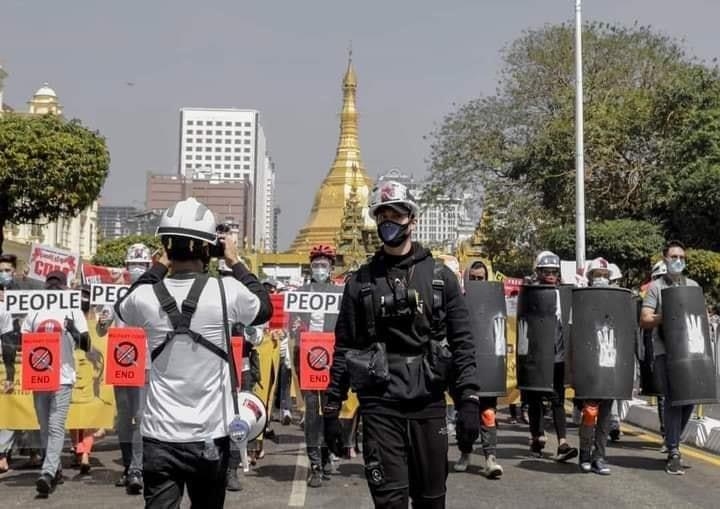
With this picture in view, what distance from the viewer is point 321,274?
1059cm

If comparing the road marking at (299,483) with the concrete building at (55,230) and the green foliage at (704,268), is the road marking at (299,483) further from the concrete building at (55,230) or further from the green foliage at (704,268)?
the concrete building at (55,230)

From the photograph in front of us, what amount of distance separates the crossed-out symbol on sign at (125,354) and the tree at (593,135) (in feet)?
85.5

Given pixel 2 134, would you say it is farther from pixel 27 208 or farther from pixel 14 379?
pixel 14 379

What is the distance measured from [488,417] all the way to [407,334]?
482 cm

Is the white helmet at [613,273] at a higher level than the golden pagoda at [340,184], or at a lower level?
lower

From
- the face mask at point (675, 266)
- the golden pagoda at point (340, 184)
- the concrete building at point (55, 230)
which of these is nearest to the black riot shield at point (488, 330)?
the face mask at point (675, 266)

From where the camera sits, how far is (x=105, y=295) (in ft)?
34.6

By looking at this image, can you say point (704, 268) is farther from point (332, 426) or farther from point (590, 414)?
point (332, 426)

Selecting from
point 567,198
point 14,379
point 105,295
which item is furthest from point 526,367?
point 567,198

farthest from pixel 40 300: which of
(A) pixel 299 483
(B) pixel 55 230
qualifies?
(B) pixel 55 230

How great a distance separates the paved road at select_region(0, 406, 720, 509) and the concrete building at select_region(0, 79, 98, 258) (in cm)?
5879

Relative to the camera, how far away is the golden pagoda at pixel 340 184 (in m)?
102

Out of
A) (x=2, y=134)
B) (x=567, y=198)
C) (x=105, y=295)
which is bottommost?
(x=105, y=295)

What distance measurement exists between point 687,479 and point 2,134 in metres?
34.8
